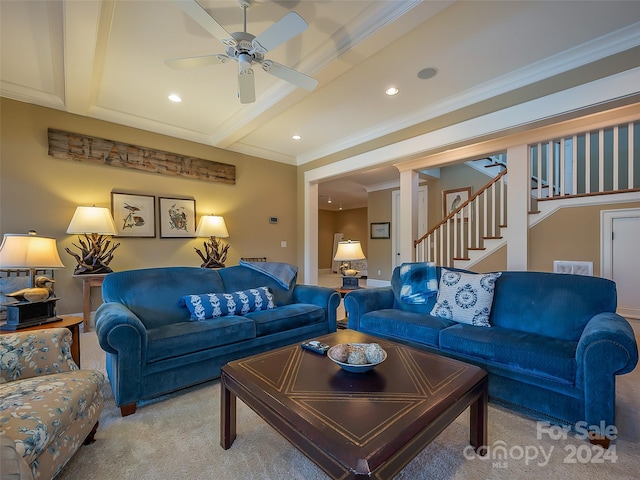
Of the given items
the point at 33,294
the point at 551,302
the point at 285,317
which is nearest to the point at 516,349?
the point at 551,302

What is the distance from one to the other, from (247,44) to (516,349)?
108 inches

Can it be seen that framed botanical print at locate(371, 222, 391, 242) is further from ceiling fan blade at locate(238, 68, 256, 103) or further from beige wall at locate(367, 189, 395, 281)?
ceiling fan blade at locate(238, 68, 256, 103)

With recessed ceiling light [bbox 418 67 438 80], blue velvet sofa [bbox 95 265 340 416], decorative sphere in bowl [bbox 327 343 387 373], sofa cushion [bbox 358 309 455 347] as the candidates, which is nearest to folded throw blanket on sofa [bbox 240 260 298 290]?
blue velvet sofa [bbox 95 265 340 416]

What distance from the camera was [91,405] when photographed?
4.69 ft

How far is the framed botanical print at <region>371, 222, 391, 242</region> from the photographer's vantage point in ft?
24.4

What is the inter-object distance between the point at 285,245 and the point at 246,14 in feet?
13.2

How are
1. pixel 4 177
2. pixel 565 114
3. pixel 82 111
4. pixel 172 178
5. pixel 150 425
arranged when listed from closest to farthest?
pixel 150 425 → pixel 565 114 → pixel 4 177 → pixel 82 111 → pixel 172 178

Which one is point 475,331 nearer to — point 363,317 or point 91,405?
point 363,317

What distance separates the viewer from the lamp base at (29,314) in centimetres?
191

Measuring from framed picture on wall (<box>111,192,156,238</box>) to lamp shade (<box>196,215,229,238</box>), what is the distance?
640mm

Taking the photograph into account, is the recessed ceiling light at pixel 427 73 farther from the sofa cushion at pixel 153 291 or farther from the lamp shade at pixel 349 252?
the sofa cushion at pixel 153 291

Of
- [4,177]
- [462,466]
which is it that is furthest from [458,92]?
[4,177]

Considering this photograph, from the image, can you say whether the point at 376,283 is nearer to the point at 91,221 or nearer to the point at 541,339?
the point at 541,339

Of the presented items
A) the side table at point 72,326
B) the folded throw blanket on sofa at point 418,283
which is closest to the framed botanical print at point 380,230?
the folded throw blanket on sofa at point 418,283
